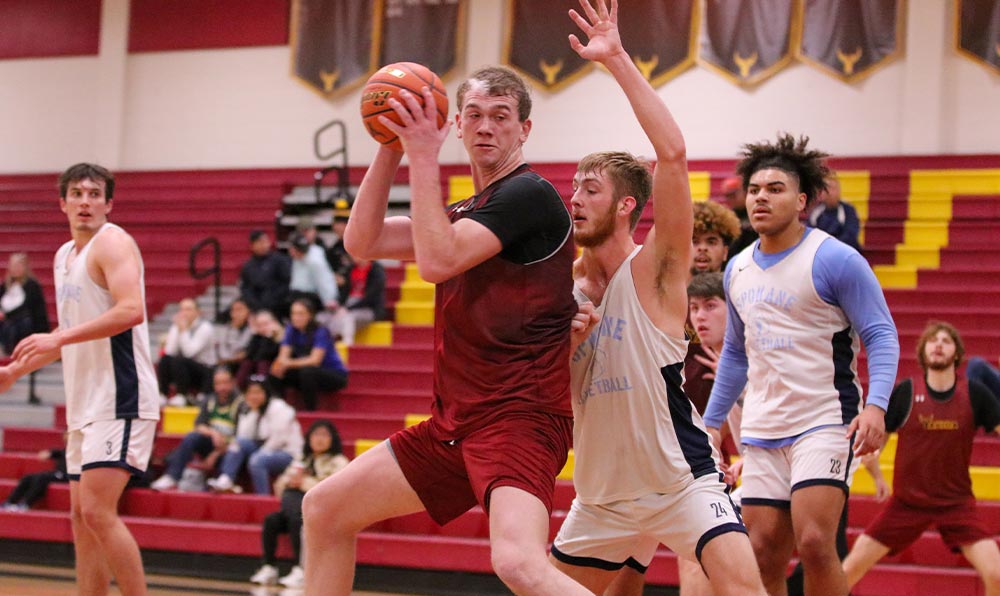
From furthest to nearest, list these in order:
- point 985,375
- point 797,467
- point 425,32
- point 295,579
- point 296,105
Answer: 1. point 296,105
2. point 425,32
3. point 295,579
4. point 985,375
5. point 797,467

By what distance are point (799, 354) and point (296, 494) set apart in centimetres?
434

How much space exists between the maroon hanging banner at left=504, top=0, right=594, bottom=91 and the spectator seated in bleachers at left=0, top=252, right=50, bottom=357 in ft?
20.7

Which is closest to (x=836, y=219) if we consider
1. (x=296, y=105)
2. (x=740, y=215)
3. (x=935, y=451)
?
(x=740, y=215)

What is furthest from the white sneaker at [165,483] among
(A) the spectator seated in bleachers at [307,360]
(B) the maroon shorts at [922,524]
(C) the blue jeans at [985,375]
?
(C) the blue jeans at [985,375]

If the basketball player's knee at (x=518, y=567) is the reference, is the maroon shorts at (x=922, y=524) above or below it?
below

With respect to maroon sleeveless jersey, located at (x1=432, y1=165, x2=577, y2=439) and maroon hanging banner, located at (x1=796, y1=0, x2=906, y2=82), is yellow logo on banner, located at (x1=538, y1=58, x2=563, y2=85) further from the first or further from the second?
maroon sleeveless jersey, located at (x1=432, y1=165, x2=577, y2=439)

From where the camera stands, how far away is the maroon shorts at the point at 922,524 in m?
5.84

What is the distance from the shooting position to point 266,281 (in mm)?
10695

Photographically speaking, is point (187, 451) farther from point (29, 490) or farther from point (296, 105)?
point (296, 105)

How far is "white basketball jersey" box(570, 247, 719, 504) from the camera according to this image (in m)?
3.43

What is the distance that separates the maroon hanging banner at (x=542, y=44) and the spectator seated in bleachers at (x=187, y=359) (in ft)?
19.2

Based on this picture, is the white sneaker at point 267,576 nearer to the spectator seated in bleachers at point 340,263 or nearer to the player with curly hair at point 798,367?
the spectator seated in bleachers at point 340,263

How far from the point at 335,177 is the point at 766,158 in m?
10.9

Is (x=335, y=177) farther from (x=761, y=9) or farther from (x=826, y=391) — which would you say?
(x=826, y=391)
